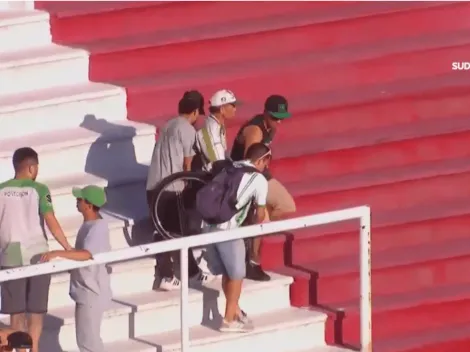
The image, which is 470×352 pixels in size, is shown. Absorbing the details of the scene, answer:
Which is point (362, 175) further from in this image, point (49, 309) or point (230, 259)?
point (49, 309)

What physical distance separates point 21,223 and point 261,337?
6.42 ft

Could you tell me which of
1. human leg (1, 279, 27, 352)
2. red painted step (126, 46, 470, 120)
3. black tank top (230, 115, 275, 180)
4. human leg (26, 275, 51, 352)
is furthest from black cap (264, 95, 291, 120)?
human leg (1, 279, 27, 352)

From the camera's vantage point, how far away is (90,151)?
13.1m

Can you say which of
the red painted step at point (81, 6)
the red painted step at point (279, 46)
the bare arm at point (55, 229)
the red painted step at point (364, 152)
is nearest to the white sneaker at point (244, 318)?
the bare arm at point (55, 229)

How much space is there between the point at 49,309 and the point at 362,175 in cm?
304

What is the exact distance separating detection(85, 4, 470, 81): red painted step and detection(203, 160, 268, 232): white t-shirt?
281 cm

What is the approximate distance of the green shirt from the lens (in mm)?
11102

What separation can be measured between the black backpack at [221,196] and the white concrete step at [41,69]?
2.61 meters

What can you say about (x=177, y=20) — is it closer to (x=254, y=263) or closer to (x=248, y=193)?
(x=254, y=263)

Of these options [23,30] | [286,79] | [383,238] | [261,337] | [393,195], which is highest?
[23,30]

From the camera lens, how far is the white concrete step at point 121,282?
1179 cm

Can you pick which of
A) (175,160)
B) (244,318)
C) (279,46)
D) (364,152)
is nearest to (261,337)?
(244,318)

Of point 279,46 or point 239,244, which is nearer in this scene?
point 239,244

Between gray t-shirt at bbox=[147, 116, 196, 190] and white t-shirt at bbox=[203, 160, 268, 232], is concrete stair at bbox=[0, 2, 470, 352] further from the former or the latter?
white t-shirt at bbox=[203, 160, 268, 232]
